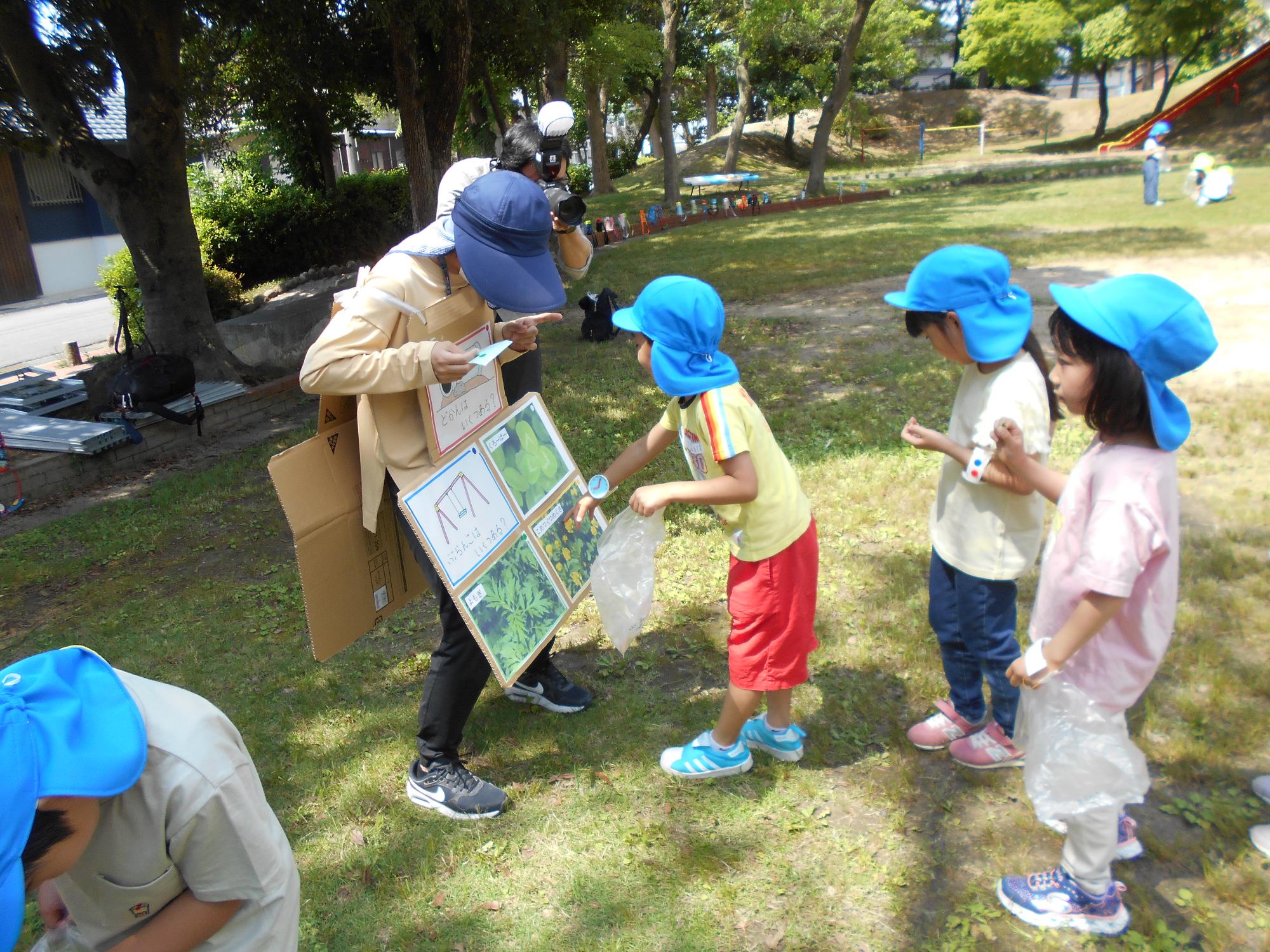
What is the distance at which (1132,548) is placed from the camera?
75.6 inches

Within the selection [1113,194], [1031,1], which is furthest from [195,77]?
[1031,1]

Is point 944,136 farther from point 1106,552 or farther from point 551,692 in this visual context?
point 1106,552

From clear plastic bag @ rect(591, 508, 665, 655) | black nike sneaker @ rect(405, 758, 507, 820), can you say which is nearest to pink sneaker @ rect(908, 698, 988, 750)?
clear plastic bag @ rect(591, 508, 665, 655)

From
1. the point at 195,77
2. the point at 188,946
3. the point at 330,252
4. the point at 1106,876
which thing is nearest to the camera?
the point at 188,946

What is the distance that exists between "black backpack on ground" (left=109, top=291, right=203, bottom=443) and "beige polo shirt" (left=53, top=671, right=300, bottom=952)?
6609mm

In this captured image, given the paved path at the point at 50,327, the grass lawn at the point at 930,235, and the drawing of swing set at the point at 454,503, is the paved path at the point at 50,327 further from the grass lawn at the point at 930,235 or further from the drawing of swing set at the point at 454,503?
the drawing of swing set at the point at 454,503

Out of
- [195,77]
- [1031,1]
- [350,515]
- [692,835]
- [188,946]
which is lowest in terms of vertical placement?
[692,835]

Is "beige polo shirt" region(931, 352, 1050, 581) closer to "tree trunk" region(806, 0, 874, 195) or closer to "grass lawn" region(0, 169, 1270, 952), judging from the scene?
"grass lawn" region(0, 169, 1270, 952)

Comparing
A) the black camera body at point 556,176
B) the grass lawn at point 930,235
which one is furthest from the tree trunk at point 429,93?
the black camera body at point 556,176

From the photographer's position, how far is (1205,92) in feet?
101

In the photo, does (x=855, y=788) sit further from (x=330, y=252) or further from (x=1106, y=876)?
(x=330, y=252)

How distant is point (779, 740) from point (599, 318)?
23.4 ft

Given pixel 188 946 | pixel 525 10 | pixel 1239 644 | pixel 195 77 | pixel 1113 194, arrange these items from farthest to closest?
pixel 1113 194, pixel 195 77, pixel 525 10, pixel 1239 644, pixel 188 946

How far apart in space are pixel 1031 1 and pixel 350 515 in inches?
1729
